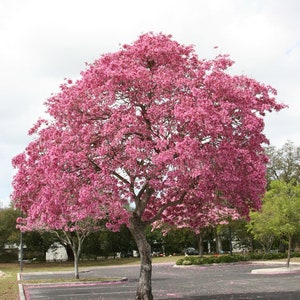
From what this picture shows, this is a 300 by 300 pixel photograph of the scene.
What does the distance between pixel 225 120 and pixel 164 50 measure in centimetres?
377

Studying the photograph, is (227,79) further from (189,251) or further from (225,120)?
(189,251)

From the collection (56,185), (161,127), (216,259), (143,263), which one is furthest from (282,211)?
(56,185)

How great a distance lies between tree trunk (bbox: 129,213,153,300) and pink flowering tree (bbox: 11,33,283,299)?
41 millimetres

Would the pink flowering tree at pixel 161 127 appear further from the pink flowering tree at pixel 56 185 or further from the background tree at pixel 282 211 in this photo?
the background tree at pixel 282 211

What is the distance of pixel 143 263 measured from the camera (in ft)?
56.7

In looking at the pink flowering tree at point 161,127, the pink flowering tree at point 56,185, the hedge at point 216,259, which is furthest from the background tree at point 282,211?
the pink flowering tree at point 56,185

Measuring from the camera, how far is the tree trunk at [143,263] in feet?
55.2

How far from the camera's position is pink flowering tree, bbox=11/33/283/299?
14.6 m

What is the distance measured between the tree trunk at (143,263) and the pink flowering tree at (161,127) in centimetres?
4

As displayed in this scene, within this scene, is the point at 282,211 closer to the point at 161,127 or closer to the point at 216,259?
the point at 216,259

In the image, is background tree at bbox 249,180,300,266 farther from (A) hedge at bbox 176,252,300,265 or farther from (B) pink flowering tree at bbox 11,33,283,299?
(B) pink flowering tree at bbox 11,33,283,299

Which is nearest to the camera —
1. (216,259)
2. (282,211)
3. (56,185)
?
(56,185)

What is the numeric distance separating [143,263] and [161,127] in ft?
18.2

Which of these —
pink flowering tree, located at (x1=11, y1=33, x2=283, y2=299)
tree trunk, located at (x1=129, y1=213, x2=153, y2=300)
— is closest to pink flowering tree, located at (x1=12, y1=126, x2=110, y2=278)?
pink flowering tree, located at (x1=11, y1=33, x2=283, y2=299)
